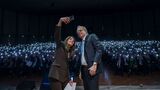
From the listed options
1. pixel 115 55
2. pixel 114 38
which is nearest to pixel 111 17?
pixel 114 38

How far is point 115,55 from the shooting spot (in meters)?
12.3

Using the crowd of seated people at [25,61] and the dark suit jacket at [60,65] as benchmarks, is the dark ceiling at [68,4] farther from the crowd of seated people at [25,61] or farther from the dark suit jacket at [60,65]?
the dark suit jacket at [60,65]

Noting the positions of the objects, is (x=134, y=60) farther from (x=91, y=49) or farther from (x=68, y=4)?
(x=68, y=4)

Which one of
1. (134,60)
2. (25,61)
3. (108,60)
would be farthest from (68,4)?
(134,60)

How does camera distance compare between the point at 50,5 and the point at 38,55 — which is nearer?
the point at 38,55

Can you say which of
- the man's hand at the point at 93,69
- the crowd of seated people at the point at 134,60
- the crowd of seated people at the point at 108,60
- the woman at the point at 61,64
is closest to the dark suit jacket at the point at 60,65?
the woman at the point at 61,64

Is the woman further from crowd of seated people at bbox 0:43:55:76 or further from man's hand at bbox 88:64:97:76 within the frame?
crowd of seated people at bbox 0:43:55:76

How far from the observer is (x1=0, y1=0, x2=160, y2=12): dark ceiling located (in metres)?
17.4

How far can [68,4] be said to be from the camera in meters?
18.3

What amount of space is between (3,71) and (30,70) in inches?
39.8

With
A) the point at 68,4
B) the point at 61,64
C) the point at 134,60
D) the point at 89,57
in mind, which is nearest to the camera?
the point at 61,64

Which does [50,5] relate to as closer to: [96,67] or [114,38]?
[114,38]

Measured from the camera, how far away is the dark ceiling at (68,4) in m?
17.4

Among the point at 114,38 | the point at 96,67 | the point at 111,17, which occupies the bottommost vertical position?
the point at 96,67
